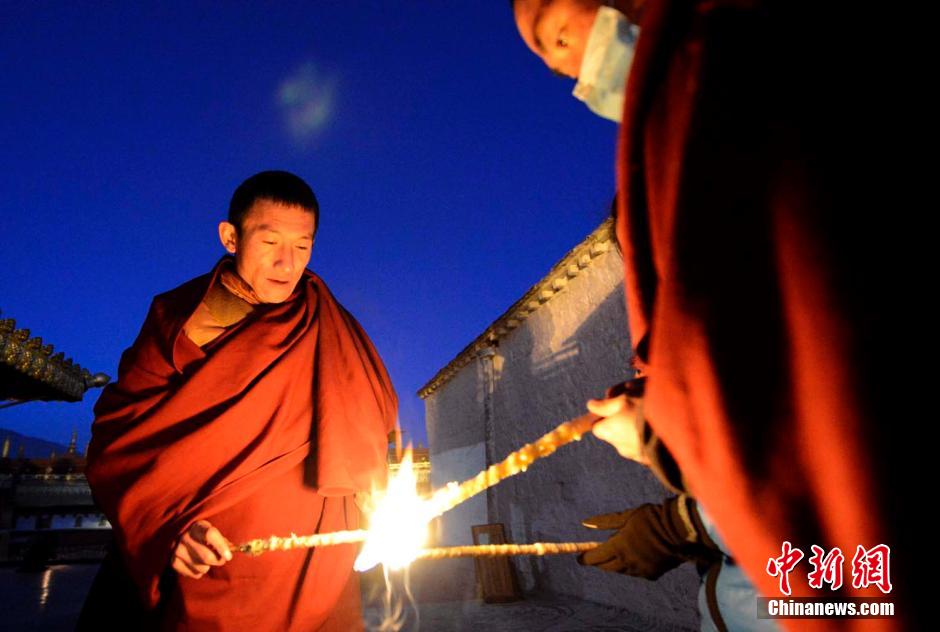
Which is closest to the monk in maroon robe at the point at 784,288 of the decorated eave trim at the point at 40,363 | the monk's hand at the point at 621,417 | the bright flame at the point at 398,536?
the monk's hand at the point at 621,417

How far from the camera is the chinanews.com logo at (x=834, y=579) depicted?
0.63 metres

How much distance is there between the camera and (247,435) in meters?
2.27

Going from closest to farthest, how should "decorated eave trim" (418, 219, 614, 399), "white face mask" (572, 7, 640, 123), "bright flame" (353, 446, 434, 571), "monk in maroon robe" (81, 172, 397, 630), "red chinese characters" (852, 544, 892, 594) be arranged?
"red chinese characters" (852, 544, 892, 594) < "white face mask" (572, 7, 640, 123) < "bright flame" (353, 446, 434, 571) < "monk in maroon robe" (81, 172, 397, 630) < "decorated eave trim" (418, 219, 614, 399)

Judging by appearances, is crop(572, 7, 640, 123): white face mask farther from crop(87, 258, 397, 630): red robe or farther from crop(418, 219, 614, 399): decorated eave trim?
crop(418, 219, 614, 399): decorated eave trim

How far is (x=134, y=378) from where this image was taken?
7.68 feet

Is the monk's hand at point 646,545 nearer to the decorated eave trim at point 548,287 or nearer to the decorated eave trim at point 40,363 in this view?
the decorated eave trim at point 548,287

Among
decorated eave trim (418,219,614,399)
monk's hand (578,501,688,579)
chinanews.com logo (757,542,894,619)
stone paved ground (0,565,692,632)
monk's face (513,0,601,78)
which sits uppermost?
decorated eave trim (418,219,614,399)

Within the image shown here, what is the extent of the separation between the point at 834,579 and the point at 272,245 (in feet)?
8.17

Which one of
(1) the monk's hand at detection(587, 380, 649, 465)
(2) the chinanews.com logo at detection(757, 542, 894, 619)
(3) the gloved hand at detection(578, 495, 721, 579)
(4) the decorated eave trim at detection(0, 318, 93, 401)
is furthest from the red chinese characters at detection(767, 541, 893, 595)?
(4) the decorated eave trim at detection(0, 318, 93, 401)

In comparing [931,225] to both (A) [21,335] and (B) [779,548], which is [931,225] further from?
(A) [21,335]

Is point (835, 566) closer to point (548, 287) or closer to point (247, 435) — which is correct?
point (247, 435)

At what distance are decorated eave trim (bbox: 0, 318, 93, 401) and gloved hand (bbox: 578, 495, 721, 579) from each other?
397 inches

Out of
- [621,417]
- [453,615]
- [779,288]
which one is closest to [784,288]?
[779,288]

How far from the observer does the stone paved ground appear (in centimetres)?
545
